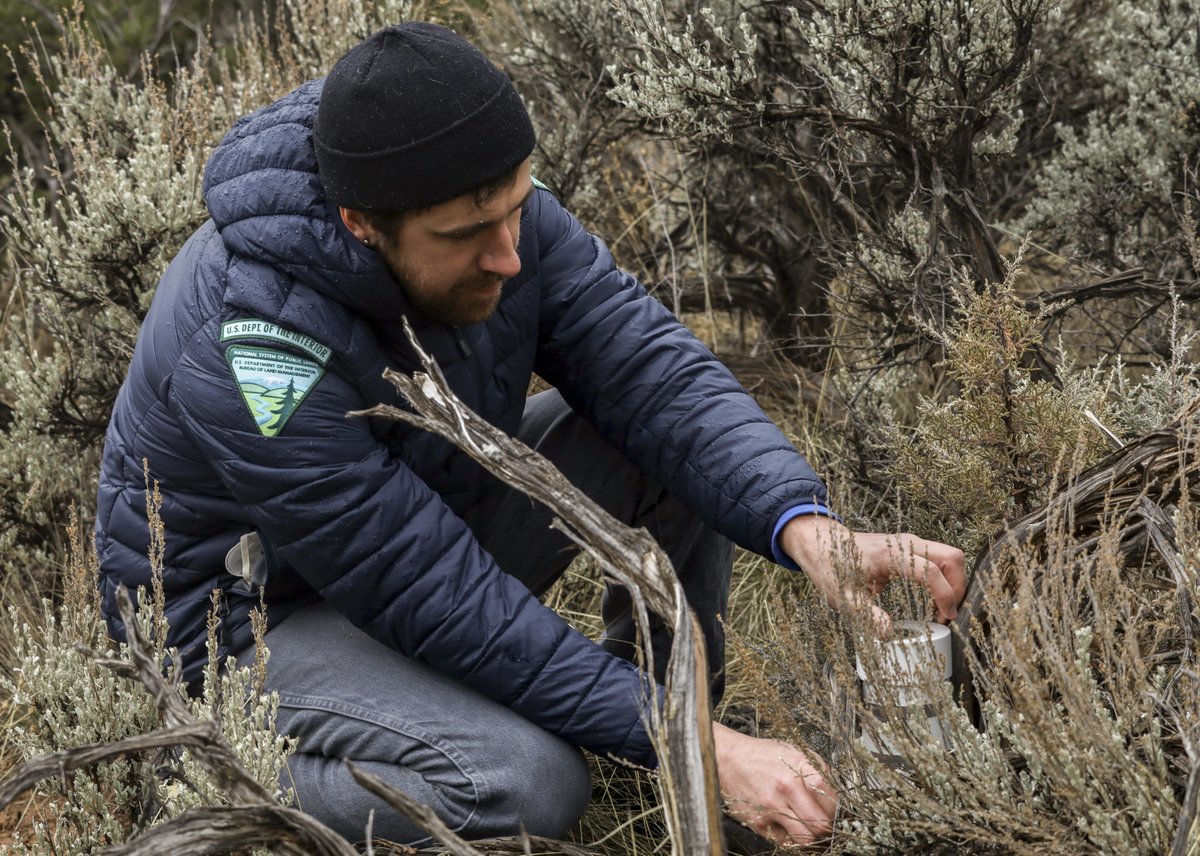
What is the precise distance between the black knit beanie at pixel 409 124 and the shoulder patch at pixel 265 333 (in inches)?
10.8

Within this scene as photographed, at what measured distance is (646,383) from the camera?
2992mm

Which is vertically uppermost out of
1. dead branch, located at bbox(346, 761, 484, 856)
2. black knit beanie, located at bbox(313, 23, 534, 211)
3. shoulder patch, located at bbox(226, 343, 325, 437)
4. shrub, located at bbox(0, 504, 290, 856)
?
black knit beanie, located at bbox(313, 23, 534, 211)

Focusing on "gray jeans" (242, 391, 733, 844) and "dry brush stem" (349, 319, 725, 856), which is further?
"gray jeans" (242, 391, 733, 844)

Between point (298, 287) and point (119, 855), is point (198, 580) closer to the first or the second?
point (298, 287)

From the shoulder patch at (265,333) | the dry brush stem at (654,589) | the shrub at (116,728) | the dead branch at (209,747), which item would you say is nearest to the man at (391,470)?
the shoulder patch at (265,333)

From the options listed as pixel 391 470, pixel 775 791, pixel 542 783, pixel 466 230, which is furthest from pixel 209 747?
pixel 466 230

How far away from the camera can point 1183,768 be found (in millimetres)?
2035

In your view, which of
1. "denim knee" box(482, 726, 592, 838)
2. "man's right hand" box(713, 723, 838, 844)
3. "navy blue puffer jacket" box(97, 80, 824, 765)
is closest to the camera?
"man's right hand" box(713, 723, 838, 844)

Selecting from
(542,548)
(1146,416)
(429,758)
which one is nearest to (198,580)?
(429,758)

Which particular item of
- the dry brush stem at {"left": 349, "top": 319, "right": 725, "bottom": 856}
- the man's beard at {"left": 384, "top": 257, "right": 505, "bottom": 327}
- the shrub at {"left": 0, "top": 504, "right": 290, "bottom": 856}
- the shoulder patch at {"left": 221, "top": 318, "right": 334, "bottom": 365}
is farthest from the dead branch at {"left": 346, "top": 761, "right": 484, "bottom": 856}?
the man's beard at {"left": 384, "top": 257, "right": 505, "bottom": 327}

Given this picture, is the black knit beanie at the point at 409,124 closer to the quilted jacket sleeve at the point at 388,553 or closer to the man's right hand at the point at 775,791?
the quilted jacket sleeve at the point at 388,553

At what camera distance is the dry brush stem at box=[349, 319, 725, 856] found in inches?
75.0

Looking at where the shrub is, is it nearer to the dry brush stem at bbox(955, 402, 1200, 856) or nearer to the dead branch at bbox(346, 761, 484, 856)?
the dead branch at bbox(346, 761, 484, 856)

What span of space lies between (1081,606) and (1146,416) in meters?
0.74
